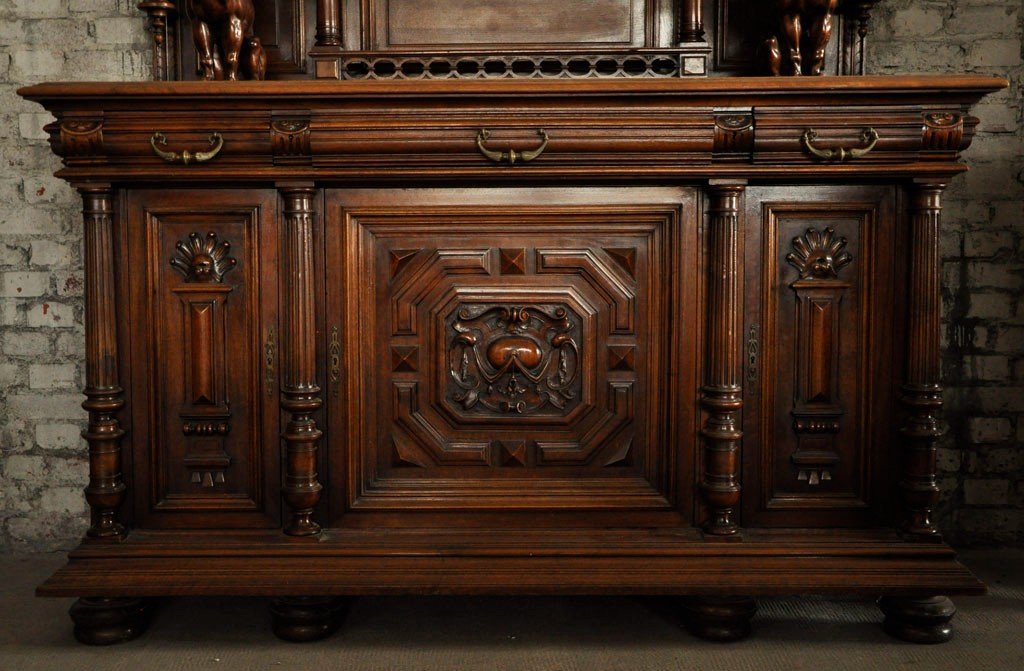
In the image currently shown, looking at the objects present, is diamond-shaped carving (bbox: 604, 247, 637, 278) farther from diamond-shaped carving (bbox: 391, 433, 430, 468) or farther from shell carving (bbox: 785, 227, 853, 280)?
diamond-shaped carving (bbox: 391, 433, 430, 468)

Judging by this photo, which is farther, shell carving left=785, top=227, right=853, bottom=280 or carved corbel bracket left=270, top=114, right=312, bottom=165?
shell carving left=785, top=227, right=853, bottom=280

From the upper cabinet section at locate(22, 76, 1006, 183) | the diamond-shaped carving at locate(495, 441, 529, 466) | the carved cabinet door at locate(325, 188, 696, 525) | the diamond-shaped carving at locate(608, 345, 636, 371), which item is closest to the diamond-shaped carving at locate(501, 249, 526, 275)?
the carved cabinet door at locate(325, 188, 696, 525)

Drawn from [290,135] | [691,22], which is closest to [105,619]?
[290,135]

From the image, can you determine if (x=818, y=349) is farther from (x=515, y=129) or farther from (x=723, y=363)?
(x=515, y=129)

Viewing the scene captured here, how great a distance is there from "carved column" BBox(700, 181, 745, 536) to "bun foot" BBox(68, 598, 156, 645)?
1.68m

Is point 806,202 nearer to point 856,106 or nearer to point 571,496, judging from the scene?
point 856,106

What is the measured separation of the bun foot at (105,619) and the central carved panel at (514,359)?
1.11m

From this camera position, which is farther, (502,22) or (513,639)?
(502,22)

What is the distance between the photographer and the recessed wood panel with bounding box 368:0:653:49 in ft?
9.25

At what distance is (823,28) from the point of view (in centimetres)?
270

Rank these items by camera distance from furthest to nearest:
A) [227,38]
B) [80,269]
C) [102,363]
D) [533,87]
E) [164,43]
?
[80,269], [164,43], [227,38], [102,363], [533,87]

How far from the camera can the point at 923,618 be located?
2.40 meters

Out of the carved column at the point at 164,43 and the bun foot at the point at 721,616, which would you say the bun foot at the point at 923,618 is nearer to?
the bun foot at the point at 721,616

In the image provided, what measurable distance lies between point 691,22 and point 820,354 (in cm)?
115
